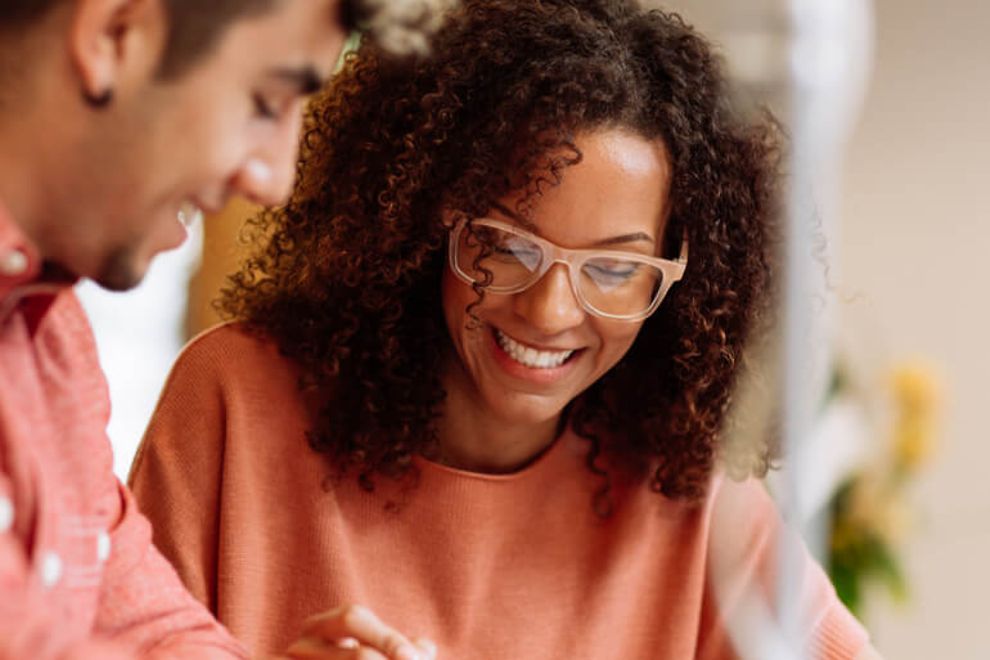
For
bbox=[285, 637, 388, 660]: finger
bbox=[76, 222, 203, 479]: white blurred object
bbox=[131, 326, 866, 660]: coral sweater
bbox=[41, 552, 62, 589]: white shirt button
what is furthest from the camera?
bbox=[76, 222, 203, 479]: white blurred object

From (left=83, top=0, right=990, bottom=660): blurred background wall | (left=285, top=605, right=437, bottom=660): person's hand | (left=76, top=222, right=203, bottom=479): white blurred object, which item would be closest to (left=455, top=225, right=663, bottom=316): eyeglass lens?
(left=83, top=0, right=990, bottom=660): blurred background wall

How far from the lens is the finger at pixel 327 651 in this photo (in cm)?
111

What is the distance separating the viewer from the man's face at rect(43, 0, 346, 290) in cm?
84

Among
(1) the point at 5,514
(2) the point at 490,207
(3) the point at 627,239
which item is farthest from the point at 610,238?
(1) the point at 5,514

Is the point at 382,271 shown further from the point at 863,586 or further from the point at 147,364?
the point at 147,364

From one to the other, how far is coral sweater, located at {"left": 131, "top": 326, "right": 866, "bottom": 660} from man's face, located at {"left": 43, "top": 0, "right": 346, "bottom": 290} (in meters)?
0.65

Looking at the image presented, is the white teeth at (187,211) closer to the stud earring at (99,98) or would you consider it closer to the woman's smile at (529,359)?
the stud earring at (99,98)

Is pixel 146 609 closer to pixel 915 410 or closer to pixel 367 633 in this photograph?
pixel 367 633

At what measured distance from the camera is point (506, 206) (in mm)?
1392

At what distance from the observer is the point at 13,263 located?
85 cm

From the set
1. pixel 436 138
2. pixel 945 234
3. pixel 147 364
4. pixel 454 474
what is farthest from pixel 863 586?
pixel 147 364

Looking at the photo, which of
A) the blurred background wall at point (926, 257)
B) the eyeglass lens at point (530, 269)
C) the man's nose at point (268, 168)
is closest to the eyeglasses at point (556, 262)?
the eyeglass lens at point (530, 269)

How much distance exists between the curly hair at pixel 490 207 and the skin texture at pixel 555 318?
0.07 ft

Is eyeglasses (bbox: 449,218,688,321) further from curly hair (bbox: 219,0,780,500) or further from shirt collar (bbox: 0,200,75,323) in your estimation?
shirt collar (bbox: 0,200,75,323)
